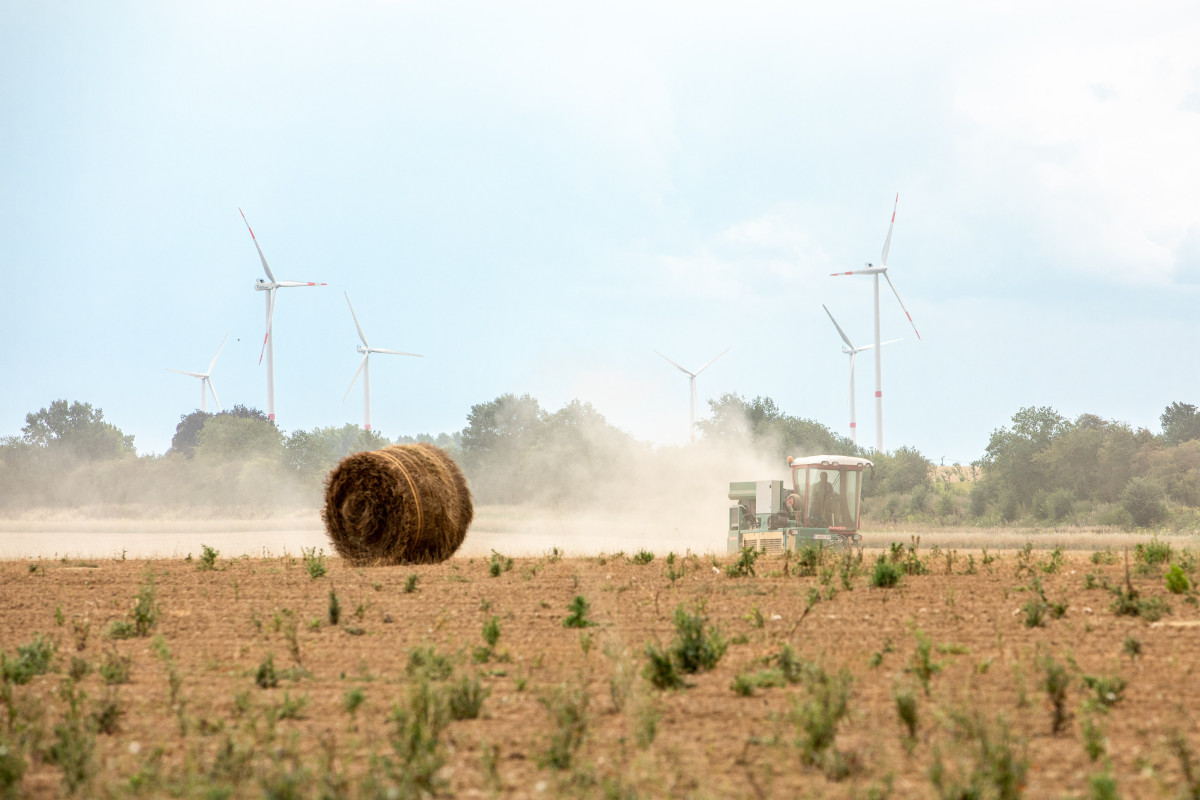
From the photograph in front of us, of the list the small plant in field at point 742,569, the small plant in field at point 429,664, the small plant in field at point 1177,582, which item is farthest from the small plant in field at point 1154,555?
the small plant in field at point 429,664

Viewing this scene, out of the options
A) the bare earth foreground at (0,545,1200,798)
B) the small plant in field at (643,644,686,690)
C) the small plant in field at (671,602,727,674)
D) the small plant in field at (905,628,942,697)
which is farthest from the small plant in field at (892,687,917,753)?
the small plant in field at (671,602,727,674)

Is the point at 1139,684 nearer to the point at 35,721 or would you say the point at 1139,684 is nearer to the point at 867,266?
the point at 35,721

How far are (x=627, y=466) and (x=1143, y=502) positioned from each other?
106ft

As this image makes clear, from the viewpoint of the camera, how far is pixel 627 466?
232 feet

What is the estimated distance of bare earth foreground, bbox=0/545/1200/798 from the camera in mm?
5734

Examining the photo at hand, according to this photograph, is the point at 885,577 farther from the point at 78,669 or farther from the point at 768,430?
the point at 768,430

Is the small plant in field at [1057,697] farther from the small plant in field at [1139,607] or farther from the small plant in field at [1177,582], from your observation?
the small plant in field at [1177,582]

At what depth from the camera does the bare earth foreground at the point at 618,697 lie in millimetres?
5734

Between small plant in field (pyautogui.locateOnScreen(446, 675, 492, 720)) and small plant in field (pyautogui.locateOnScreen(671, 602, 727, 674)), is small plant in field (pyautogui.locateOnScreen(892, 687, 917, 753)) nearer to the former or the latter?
small plant in field (pyautogui.locateOnScreen(671, 602, 727, 674))

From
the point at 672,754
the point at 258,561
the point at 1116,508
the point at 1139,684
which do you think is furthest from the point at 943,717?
the point at 1116,508

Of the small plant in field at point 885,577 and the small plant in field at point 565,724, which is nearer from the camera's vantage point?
the small plant in field at point 565,724

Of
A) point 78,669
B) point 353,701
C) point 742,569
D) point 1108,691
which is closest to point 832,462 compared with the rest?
point 742,569

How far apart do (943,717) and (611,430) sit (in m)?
70.2

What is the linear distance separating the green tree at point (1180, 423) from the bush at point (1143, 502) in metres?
27.6
